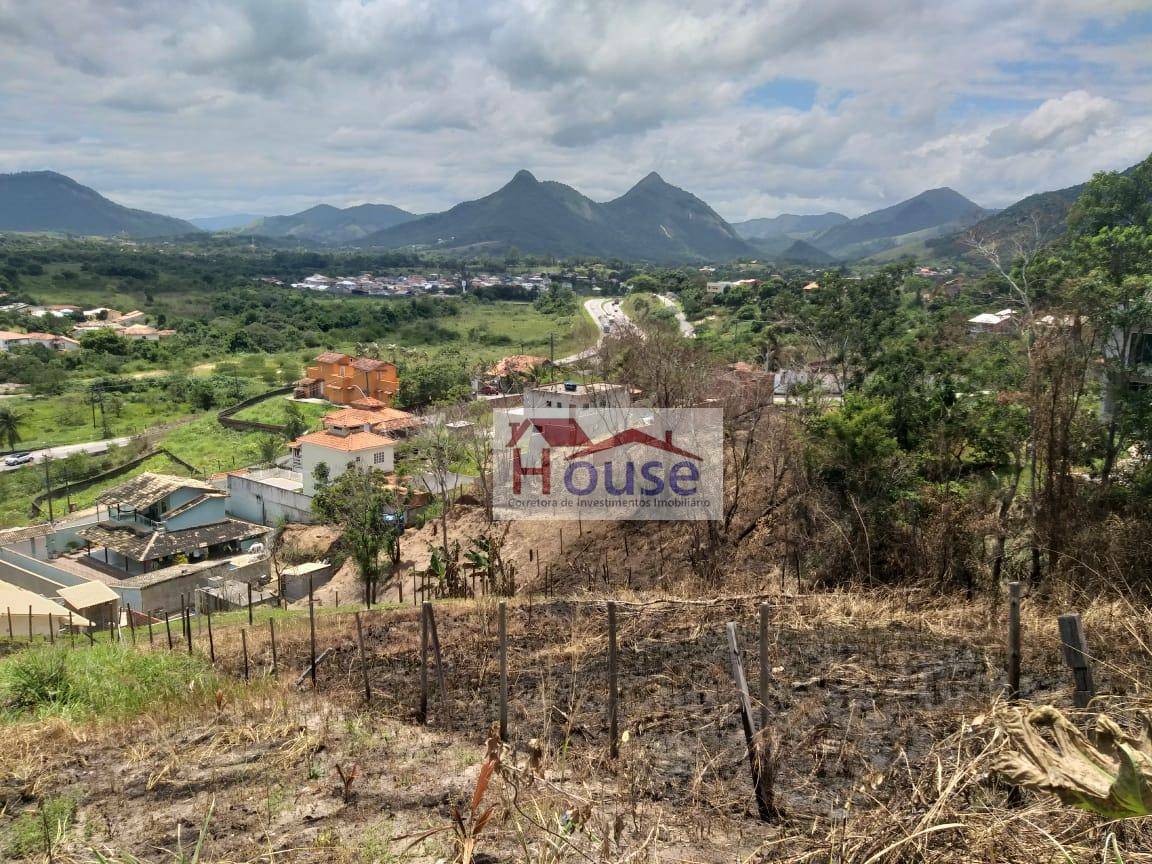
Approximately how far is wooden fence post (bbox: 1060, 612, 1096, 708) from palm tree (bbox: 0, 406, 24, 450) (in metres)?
Result: 40.7

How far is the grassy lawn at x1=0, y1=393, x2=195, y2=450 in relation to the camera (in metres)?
34.6

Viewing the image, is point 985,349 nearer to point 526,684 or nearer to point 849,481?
point 849,481

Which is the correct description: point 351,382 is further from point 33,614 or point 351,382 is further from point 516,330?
point 33,614

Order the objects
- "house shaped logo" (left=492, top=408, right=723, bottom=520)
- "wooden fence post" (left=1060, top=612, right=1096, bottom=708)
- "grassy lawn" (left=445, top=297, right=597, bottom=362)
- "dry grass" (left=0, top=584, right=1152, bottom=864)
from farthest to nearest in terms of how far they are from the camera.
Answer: "grassy lawn" (left=445, top=297, right=597, bottom=362)
"house shaped logo" (left=492, top=408, right=723, bottom=520)
"wooden fence post" (left=1060, top=612, right=1096, bottom=708)
"dry grass" (left=0, top=584, right=1152, bottom=864)

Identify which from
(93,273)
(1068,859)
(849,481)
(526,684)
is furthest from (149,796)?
(93,273)

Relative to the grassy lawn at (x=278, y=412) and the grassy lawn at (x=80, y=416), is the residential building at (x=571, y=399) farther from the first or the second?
the grassy lawn at (x=80, y=416)

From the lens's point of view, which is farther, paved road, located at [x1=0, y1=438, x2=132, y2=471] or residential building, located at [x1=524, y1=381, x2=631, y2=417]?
paved road, located at [x1=0, y1=438, x2=132, y2=471]

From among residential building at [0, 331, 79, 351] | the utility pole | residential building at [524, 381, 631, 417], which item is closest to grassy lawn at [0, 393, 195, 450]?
the utility pole

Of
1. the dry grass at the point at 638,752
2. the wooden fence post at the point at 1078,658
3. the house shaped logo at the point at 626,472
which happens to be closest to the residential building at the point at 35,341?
the house shaped logo at the point at 626,472

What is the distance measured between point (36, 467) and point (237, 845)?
33416 mm

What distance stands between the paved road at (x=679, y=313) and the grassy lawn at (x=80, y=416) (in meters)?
27.2

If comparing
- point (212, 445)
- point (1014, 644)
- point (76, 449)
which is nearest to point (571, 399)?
point (212, 445)

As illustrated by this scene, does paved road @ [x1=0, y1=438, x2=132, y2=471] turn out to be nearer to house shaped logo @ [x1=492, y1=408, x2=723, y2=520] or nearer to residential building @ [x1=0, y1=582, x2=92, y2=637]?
residential building @ [x1=0, y1=582, x2=92, y2=637]

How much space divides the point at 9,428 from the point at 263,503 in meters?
17.1
